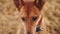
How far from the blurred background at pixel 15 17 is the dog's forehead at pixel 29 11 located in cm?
70

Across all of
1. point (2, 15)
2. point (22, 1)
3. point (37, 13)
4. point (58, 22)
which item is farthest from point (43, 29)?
point (2, 15)

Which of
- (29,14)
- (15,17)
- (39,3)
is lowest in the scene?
(15,17)

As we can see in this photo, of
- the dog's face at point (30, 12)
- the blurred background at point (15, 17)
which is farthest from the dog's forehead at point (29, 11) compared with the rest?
the blurred background at point (15, 17)

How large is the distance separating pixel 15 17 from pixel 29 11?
95 cm

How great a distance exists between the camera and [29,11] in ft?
6.90

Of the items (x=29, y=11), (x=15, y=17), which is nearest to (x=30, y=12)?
(x=29, y=11)

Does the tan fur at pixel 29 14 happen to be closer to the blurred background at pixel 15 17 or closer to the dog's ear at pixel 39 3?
the dog's ear at pixel 39 3

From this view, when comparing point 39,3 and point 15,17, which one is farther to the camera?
point 15,17

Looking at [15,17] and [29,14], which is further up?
[29,14]

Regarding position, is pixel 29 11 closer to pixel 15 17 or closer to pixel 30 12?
pixel 30 12

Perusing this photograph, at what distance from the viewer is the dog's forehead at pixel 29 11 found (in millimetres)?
2102

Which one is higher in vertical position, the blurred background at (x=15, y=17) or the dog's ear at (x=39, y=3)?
the dog's ear at (x=39, y=3)

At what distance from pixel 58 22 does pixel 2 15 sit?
907 millimetres

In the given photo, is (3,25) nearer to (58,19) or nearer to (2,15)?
(2,15)
